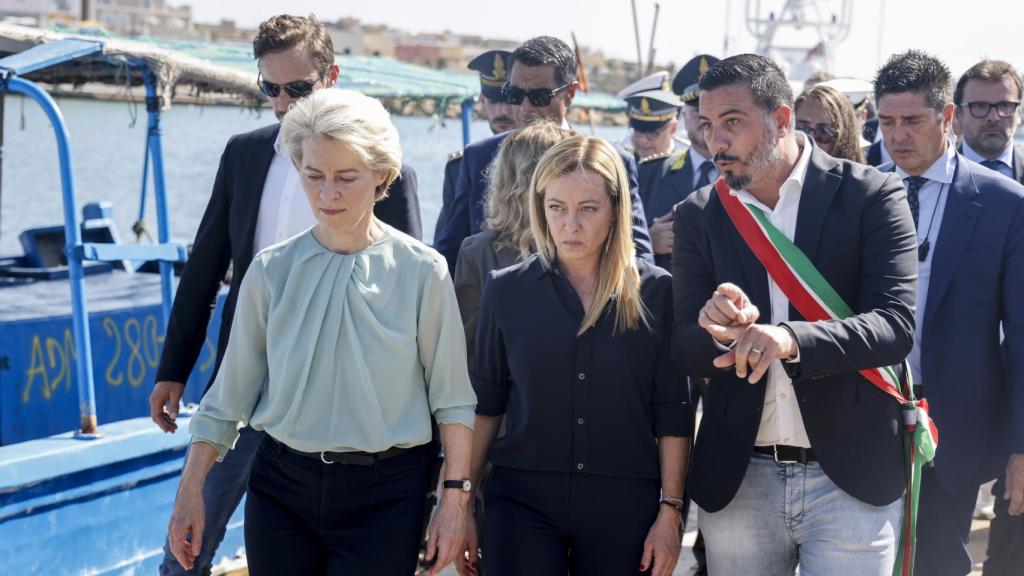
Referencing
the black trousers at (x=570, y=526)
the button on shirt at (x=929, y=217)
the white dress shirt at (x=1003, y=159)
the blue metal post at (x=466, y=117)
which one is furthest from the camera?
the blue metal post at (x=466, y=117)

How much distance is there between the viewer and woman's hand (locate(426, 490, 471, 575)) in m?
3.16

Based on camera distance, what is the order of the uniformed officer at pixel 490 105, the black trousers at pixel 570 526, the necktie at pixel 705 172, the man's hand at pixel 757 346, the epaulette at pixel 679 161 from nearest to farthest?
the man's hand at pixel 757 346 < the black trousers at pixel 570 526 < the uniformed officer at pixel 490 105 < the necktie at pixel 705 172 < the epaulette at pixel 679 161

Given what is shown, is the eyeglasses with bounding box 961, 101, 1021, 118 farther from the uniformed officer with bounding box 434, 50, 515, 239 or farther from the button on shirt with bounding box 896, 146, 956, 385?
the uniformed officer with bounding box 434, 50, 515, 239

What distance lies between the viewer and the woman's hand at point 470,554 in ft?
11.6

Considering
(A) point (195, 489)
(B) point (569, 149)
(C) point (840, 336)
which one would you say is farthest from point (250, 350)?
(C) point (840, 336)

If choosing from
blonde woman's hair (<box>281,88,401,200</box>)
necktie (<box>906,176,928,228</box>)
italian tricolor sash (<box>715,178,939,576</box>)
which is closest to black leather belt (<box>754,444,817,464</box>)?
italian tricolor sash (<box>715,178,939,576</box>)

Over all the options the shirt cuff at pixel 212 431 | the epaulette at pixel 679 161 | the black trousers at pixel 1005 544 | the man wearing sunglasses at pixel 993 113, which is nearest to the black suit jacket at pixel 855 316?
the shirt cuff at pixel 212 431

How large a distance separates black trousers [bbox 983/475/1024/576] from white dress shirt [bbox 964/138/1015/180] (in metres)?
1.66

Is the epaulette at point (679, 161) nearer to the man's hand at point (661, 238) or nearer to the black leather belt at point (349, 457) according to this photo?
the man's hand at point (661, 238)

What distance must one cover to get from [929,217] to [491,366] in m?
1.50

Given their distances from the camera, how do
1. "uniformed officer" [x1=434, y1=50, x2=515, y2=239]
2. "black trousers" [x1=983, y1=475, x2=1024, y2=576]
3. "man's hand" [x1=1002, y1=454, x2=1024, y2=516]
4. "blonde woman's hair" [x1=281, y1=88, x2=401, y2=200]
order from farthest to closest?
"uniformed officer" [x1=434, y1=50, x2=515, y2=239] < "black trousers" [x1=983, y1=475, x2=1024, y2=576] < "man's hand" [x1=1002, y1=454, x2=1024, y2=516] < "blonde woman's hair" [x1=281, y1=88, x2=401, y2=200]

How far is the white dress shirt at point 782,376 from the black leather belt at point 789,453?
0.04ft

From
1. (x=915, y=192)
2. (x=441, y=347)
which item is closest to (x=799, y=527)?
(x=441, y=347)

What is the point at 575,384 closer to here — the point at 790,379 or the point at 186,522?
the point at 790,379
